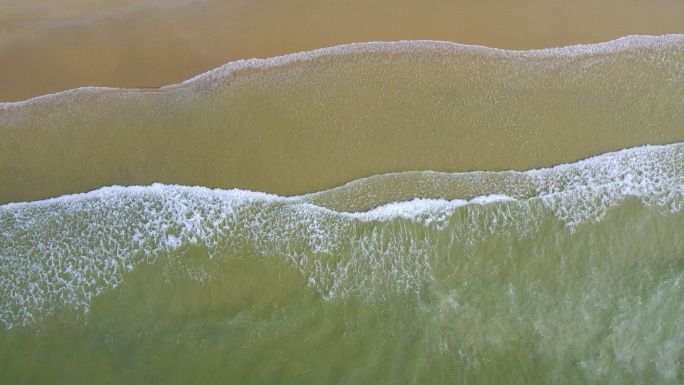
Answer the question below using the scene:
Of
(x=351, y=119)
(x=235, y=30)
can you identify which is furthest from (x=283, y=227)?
(x=235, y=30)

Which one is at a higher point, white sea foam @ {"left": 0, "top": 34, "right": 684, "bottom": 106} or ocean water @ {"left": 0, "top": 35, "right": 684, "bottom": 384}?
white sea foam @ {"left": 0, "top": 34, "right": 684, "bottom": 106}

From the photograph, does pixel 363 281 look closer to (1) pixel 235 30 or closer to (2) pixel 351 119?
(2) pixel 351 119

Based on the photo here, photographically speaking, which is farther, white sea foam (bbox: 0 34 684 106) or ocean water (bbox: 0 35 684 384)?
white sea foam (bbox: 0 34 684 106)

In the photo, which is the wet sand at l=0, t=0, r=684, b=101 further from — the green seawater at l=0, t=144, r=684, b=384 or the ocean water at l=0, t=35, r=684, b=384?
the green seawater at l=0, t=144, r=684, b=384

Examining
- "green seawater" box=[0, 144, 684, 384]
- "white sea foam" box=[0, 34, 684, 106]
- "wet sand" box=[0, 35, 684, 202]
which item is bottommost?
"green seawater" box=[0, 144, 684, 384]

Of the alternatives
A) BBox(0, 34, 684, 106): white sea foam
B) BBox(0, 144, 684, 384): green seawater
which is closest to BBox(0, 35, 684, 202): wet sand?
BBox(0, 34, 684, 106): white sea foam

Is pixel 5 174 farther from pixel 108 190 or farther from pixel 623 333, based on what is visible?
pixel 623 333

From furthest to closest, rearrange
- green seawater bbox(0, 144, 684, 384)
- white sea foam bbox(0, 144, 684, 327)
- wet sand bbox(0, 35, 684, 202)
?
wet sand bbox(0, 35, 684, 202)
white sea foam bbox(0, 144, 684, 327)
green seawater bbox(0, 144, 684, 384)
